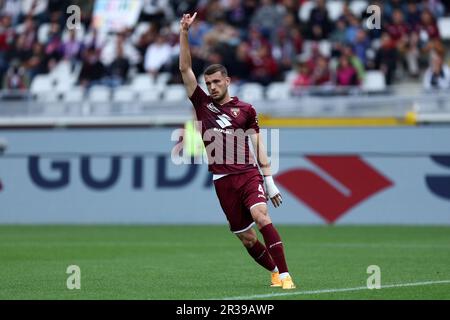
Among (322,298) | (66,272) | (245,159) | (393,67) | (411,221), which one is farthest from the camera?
(393,67)

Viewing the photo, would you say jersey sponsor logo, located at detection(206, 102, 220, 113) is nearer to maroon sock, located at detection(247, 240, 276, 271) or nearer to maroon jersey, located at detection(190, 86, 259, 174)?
maroon jersey, located at detection(190, 86, 259, 174)

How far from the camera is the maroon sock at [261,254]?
10859mm

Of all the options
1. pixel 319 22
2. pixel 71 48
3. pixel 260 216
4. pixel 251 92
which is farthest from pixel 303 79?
pixel 260 216

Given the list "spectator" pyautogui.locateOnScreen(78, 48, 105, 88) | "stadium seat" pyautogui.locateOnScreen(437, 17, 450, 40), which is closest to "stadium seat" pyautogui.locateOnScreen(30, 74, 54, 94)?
"spectator" pyautogui.locateOnScreen(78, 48, 105, 88)

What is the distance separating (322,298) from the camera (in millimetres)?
9469

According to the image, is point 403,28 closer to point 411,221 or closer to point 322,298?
point 411,221

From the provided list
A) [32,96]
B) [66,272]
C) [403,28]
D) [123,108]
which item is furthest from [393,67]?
[66,272]

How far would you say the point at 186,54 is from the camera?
34.4 ft

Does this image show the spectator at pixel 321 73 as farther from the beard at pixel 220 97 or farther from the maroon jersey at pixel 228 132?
the beard at pixel 220 97

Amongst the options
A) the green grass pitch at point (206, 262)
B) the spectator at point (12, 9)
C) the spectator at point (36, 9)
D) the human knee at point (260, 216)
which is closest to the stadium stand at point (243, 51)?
the spectator at point (36, 9)

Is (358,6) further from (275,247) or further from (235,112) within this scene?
(275,247)

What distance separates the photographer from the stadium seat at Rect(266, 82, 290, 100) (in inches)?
901

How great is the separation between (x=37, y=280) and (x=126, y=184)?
10.5 metres

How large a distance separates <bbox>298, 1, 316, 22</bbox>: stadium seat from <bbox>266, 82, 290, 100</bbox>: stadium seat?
2158 millimetres
